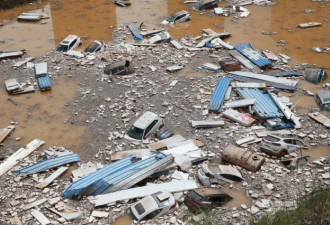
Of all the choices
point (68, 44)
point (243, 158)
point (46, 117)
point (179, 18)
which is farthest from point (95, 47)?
point (243, 158)

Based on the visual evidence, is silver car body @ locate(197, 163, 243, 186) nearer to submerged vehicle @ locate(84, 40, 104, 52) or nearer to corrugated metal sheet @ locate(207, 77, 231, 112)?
corrugated metal sheet @ locate(207, 77, 231, 112)

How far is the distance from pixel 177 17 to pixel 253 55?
729cm

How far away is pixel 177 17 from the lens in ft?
82.1

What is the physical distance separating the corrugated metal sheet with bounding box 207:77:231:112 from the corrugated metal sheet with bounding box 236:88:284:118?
2.18 feet

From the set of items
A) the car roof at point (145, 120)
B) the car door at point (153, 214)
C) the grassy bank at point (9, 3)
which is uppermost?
the grassy bank at point (9, 3)

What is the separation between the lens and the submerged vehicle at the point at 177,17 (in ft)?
82.1

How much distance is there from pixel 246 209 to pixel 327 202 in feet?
8.48

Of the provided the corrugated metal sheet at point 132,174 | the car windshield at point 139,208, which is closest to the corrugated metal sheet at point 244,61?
the corrugated metal sheet at point 132,174

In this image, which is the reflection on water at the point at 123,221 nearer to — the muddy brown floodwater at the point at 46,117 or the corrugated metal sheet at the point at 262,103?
the muddy brown floodwater at the point at 46,117

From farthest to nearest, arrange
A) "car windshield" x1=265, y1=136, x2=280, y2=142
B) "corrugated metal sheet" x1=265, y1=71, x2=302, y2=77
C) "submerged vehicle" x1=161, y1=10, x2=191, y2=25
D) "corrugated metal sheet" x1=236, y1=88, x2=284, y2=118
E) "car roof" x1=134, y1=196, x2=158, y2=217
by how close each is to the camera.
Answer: "submerged vehicle" x1=161, y1=10, x2=191, y2=25
"corrugated metal sheet" x1=265, y1=71, x2=302, y2=77
"corrugated metal sheet" x1=236, y1=88, x2=284, y2=118
"car windshield" x1=265, y1=136, x2=280, y2=142
"car roof" x1=134, y1=196, x2=158, y2=217

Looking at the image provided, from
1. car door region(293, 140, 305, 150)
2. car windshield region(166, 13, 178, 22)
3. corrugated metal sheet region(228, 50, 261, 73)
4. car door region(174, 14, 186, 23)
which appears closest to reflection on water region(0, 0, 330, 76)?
car door region(174, 14, 186, 23)

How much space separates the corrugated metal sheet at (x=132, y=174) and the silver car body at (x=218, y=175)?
1186mm

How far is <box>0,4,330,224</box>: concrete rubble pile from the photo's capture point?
1118cm

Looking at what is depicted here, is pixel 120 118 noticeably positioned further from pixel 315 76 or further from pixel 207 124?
pixel 315 76
